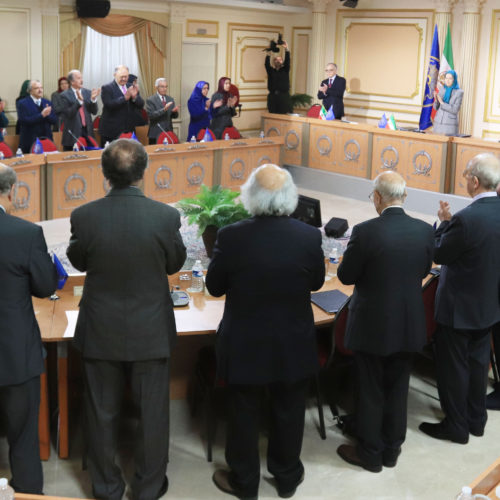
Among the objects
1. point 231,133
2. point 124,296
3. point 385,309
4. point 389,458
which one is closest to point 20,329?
point 124,296

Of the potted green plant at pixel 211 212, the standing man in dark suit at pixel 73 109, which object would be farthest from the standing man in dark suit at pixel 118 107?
the potted green plant at pixel 211 212

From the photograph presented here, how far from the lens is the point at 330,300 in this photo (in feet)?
13.2

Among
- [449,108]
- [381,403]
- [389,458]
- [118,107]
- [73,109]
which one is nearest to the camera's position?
[381,403]

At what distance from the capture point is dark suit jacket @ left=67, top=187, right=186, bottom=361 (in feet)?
9.52

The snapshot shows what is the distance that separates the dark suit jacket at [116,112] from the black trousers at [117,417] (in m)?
6.84

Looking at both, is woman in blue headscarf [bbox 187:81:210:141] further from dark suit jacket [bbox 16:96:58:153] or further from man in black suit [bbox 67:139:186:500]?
man in black suit [bbox 67:139:186:500]

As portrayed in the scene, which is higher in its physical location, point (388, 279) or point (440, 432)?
point (388, 279)

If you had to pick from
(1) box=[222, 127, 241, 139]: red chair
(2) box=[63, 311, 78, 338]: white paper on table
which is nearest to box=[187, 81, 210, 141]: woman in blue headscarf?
(1) box=[222, 127, 241, 139]: red chair

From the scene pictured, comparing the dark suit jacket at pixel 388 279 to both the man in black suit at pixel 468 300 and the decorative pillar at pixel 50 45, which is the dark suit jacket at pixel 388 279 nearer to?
the man in black suit at pixel 468 300

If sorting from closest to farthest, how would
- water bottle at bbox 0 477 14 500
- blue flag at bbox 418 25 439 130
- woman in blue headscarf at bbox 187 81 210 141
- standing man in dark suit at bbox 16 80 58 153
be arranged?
water bottle at bbox 0 477 14 500 < standing man in dark suit at bbox 16 80 58 153 < woman in blue headscarf at bbox 187 81 210 141 < blue flag at bbox 418 25 439 130

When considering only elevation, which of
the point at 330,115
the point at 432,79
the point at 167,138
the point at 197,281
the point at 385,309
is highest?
the point at 432,79

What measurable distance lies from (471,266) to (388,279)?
589mm

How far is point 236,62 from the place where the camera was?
1267cm

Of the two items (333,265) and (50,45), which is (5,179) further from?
(50,45)
